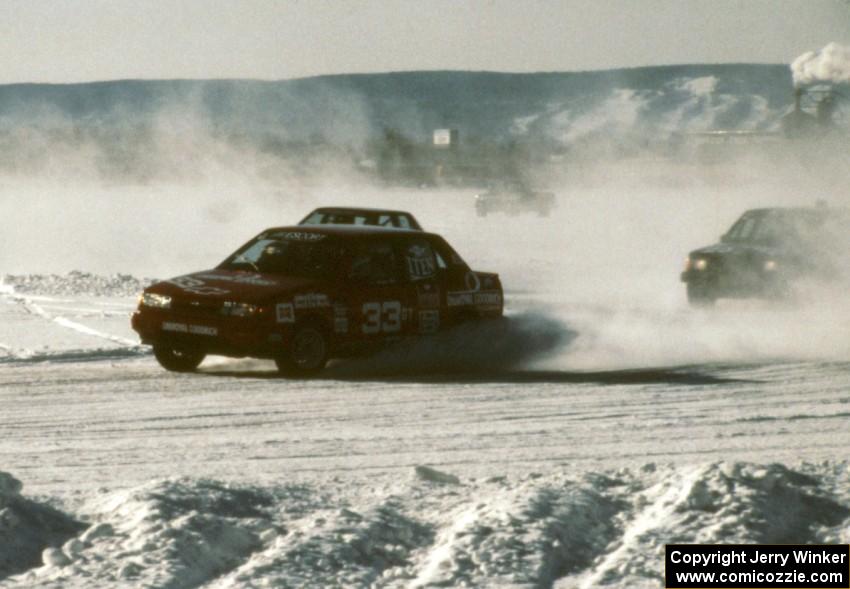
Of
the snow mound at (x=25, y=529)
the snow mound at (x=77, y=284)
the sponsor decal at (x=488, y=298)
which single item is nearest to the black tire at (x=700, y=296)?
the sponsor decal at (x=488, y=298)

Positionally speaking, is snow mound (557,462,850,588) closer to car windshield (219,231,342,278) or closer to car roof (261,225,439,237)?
car windshield (219,231,342,278)

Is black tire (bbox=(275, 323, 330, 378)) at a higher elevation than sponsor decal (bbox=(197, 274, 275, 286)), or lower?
lower

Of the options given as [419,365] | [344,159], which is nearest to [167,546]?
[419,365]

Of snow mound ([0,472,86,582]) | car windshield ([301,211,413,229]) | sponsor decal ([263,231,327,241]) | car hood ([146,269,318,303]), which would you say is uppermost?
car windshield ([301,211,413,229])

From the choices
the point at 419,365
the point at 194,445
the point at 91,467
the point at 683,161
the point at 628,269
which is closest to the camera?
the point at 91,467

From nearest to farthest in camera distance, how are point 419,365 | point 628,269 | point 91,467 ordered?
point 91,467 < point 419,365 < point 628,269

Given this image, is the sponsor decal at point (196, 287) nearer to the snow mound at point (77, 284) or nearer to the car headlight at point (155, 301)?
the car headlight at point (155, 301)

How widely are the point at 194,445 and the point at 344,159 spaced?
70777mm

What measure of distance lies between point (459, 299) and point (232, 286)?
216 centimetres

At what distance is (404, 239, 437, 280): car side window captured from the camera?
13.7 metres

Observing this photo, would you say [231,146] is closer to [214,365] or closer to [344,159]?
[344,159]

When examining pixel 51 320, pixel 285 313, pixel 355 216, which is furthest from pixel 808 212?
pixel 285 313

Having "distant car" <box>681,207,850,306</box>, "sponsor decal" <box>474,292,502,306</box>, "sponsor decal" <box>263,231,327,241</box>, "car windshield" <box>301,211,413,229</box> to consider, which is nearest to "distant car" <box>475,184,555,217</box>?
"car windshield" <box>301,211,413,229</box>

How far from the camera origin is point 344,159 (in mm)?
79750
